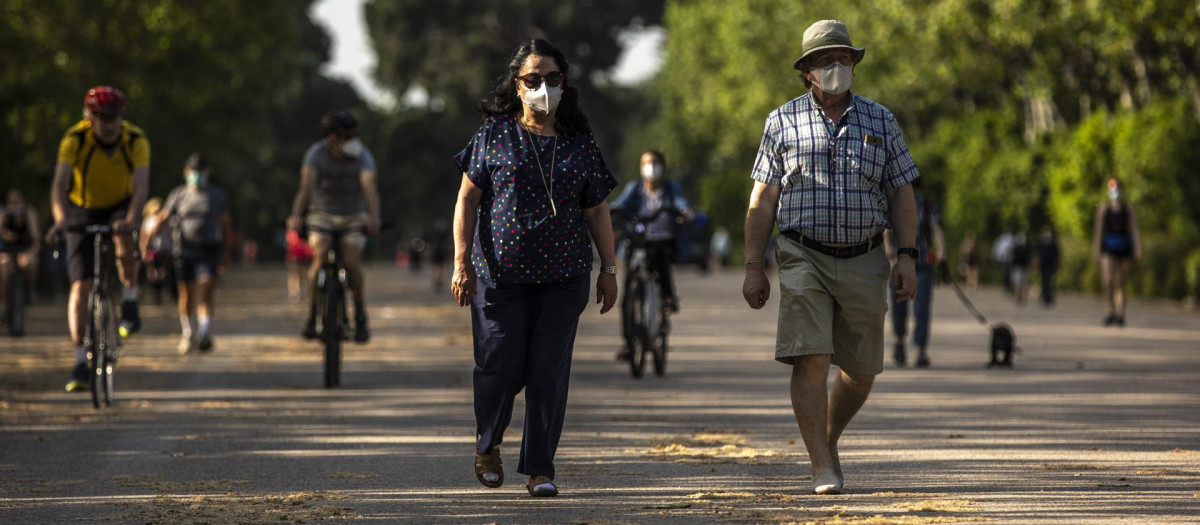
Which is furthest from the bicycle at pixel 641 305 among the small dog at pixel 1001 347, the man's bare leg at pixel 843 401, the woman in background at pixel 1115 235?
the woman in background at pixel 1115 235

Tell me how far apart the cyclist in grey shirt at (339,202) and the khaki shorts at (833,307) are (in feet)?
20.9

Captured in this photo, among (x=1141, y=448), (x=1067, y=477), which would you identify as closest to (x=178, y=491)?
(x=1067, y=477)

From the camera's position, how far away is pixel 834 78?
24.6 ft

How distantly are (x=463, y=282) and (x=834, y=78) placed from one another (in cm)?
167

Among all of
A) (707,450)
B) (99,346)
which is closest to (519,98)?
(707,450)

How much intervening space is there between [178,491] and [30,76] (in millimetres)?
25514

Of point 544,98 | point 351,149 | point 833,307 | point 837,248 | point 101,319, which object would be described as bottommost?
point 101,319

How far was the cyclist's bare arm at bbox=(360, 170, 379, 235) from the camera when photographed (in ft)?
44.4

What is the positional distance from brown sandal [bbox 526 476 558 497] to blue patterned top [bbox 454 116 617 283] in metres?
0.80

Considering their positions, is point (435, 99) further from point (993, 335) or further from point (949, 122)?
point (993, 335)

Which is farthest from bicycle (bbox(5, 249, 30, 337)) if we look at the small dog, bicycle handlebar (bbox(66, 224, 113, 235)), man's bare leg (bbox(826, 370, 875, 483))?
man's bare leg (bbox(826, 370, 875, 483))

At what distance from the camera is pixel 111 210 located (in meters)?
11.9

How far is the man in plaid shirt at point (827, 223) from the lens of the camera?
296 inches

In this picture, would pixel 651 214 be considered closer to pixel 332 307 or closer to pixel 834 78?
pixel 332 307
